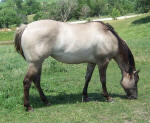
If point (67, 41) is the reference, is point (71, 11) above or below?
below

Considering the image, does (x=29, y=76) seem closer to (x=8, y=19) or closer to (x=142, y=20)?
(x=142, y=20)

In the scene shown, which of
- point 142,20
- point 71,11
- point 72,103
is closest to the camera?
point 72,103

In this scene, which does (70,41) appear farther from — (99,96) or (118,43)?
(99,96)

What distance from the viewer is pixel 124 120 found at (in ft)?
17.3

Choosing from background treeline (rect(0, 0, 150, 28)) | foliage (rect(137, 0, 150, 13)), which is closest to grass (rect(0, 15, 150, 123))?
foliage (rect(137, 0, 150, 13))

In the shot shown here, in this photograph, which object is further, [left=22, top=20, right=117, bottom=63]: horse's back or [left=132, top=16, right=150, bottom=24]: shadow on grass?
[left=132, top=16, right=150, bottom=24]: shadow on grass

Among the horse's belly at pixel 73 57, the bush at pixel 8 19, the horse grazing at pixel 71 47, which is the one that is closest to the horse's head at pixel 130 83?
the horse grazing at pixel 71 47

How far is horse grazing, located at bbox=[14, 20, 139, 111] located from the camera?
5.79 m

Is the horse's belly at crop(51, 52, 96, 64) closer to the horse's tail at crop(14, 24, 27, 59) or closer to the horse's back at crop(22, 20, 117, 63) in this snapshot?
the horse's back at crop(22, 20, 117, 63)

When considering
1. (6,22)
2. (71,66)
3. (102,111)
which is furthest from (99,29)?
(6,22)

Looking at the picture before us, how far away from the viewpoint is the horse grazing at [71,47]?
579 cm

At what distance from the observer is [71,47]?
240 inches

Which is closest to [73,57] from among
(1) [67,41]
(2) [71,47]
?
(2) [71,47]

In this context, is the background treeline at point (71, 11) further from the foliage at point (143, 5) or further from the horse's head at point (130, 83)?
the horse's head at point (130, 83)
